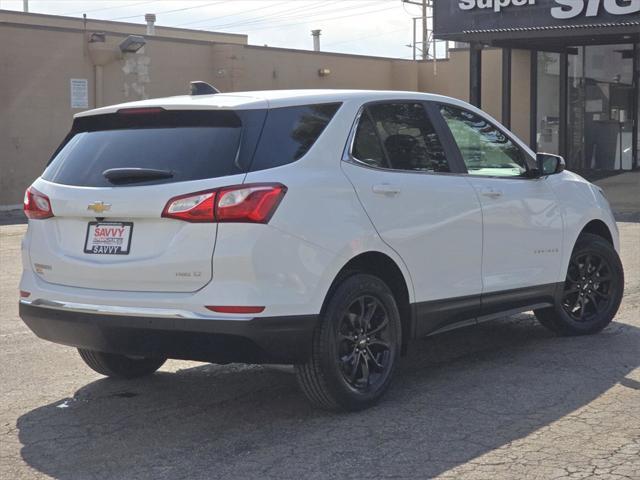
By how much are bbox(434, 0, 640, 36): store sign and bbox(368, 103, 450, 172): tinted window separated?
15.4m

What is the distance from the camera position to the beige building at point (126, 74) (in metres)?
22.1

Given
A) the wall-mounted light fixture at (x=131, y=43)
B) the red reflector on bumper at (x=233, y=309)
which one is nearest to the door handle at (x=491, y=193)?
the red reflector on bumper at (x=233, y=309)

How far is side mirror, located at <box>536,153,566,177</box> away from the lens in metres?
7.09

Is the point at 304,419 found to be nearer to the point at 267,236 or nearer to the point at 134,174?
the point at 267,236

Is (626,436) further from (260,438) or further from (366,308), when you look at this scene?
(260,438)

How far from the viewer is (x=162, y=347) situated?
5.17 m

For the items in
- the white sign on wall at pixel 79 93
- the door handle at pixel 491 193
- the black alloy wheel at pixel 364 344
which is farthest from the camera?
the white sign on wall at pixel 79 93

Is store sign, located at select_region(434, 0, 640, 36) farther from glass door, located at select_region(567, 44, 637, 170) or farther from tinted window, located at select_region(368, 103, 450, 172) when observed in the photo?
tinted window, located at select_region(368, 103, 450, 172)

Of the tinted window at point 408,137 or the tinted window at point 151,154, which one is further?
the tinted window at point 408,137

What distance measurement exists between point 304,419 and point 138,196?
1552mm

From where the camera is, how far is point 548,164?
7117 mm

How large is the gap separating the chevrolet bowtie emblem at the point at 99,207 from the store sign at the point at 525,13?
1728cm

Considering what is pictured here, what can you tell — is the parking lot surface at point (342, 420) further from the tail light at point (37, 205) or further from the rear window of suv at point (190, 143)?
the rear window of suv at point (190, 143)

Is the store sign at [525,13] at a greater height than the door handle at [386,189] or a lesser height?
greater
